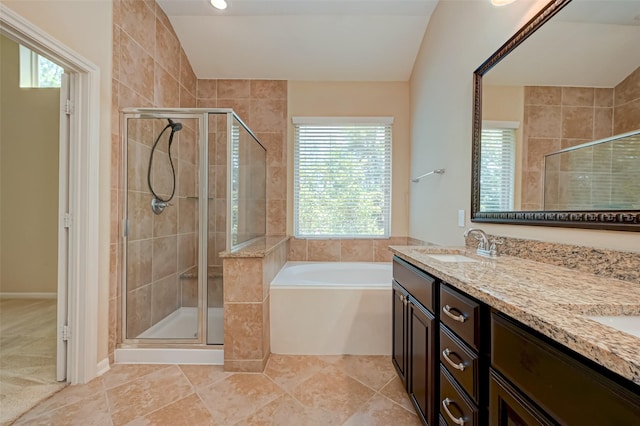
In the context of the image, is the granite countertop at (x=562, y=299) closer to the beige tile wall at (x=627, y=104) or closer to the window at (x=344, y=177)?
the beige tile wall at (x=627, y=104)

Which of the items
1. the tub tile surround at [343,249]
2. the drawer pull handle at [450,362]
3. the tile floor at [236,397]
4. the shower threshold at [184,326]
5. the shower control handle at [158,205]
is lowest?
the tile floor at [236,397]

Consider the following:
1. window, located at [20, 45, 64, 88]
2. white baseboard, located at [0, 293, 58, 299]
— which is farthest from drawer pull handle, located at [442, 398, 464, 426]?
window, located at [20, 45, 64, 88]

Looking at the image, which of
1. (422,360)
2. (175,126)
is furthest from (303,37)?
(422,360)

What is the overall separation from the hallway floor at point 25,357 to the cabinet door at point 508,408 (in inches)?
88.2

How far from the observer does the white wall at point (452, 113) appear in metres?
1.44

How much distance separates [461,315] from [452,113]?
66.8 inches

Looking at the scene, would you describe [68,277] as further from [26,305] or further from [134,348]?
[26,305]

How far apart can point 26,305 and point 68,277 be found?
2145 mm

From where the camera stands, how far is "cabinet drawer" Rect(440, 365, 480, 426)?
0.92 meters

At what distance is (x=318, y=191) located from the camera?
10.6 feet

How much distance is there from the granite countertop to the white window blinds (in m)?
0.42

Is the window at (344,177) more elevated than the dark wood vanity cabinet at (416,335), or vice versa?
Answer: the window at (344,177)

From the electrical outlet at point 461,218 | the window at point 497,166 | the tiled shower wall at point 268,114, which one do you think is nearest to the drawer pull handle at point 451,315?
the window at point 497,166

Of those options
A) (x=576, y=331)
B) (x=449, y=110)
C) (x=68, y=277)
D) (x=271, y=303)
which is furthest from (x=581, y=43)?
(x=68, y=277)
